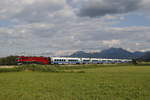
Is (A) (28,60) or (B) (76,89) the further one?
(A) (28,60)

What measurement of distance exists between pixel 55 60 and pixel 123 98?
282ft

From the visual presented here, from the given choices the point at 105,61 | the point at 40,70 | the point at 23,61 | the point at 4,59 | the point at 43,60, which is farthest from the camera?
the point at 105,61

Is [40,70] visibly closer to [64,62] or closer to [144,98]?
[64,62]

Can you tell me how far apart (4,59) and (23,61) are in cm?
4638

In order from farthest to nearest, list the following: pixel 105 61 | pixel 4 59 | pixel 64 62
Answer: pixel 105 61
pixel 4 59
pixel 64 62

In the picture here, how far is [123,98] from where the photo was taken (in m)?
16.8

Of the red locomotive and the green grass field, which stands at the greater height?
the red locomotive

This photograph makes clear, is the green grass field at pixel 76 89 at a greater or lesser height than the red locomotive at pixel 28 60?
lesser

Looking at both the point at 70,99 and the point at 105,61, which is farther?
the point at 105,61

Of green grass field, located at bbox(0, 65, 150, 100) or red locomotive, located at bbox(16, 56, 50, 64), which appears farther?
red locomotive, located at bbox(16, 56, 50, 64)

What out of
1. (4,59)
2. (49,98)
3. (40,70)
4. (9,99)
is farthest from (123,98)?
(4,59)

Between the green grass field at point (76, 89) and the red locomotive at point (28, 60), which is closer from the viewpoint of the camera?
the green grass field at point (76, 89)

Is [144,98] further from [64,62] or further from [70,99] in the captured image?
[64,62]

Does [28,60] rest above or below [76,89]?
above
